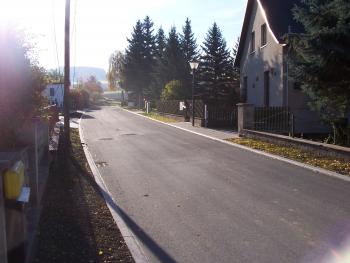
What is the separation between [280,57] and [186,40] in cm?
3618

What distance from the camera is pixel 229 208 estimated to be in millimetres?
8125

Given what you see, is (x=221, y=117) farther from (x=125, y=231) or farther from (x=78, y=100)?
(x=78, y=100)

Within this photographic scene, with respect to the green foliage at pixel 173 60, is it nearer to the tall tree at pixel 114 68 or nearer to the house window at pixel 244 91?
the house window at pixel 244 91

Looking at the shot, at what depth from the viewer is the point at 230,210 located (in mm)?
7984

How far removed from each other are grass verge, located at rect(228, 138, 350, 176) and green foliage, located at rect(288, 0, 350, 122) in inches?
89.9

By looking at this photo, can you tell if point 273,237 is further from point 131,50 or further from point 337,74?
point 131,50

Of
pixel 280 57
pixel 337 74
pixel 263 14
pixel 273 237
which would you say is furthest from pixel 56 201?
pixel 263 14

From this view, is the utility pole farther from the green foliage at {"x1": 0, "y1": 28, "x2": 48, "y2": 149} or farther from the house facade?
the house facade

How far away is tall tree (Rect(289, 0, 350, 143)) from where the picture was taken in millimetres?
14609

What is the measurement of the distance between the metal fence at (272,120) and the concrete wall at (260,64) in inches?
173

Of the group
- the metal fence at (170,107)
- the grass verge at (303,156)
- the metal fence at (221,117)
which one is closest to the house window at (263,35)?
the metal fence at (221,117)

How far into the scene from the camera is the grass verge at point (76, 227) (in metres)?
5.69

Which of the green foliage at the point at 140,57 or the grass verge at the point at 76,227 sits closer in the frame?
the grass verge at the point at 76,227

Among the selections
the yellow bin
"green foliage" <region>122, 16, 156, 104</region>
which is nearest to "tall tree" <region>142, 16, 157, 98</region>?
"green foliage" <region>122, 16, 156, 104</region>
